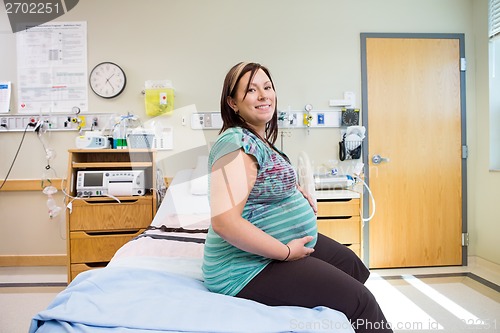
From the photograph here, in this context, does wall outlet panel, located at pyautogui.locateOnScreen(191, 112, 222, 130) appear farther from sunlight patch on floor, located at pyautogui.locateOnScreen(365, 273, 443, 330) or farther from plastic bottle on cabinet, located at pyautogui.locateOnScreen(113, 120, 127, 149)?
sunlight patch on floor, located at pyautogui.locateOnScreen(365, 273, 443, 330)

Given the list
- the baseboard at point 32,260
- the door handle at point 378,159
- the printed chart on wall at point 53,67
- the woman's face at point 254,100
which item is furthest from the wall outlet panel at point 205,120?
the woman's face at point 254,100

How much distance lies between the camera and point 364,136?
2.67 meters

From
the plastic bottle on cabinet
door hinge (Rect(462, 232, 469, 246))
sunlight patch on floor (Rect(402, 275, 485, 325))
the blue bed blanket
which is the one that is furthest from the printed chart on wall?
door hinge (Rect(462, 232, 469, 246))

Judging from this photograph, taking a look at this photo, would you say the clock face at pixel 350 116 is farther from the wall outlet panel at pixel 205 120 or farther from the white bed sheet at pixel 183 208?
the white bed sheet at pixel 183 208

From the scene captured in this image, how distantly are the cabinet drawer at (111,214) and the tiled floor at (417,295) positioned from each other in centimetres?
54

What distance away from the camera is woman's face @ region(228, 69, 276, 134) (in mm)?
954

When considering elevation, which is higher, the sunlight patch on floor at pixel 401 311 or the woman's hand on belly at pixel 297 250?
the woman's hand on belly at pixel 297 250

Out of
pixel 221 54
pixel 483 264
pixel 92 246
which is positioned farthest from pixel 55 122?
pixel 483 264

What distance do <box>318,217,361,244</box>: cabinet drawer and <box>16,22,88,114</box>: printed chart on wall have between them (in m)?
2.18

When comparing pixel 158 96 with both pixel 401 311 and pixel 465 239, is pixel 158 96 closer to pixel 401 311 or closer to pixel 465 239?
pixel 401 311

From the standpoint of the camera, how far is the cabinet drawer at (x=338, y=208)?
2.27 metres

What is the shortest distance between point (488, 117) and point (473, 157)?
13.9 inches

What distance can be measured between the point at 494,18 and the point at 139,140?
9.80ft

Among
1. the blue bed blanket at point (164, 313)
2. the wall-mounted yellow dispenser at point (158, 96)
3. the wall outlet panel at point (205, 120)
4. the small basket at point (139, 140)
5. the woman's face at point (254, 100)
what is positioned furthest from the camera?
the wall outlet panel at point (205, 120)
